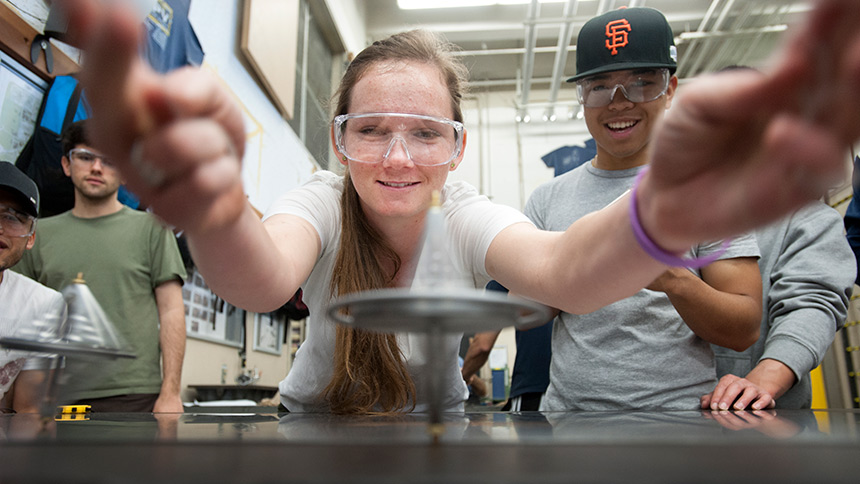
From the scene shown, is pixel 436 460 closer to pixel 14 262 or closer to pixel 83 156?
pixel 14 262

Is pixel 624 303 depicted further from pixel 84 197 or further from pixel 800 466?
pixel 84 197

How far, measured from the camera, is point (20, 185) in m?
1.95

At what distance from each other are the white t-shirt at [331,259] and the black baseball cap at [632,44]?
2.43 ft

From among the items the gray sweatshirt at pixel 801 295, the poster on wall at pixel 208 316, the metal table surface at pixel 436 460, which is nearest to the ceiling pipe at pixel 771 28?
the gray sweatshirt at pixel 801 295

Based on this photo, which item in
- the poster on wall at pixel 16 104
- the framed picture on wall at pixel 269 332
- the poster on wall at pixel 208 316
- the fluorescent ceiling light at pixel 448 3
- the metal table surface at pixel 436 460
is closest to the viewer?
the metal table surface at pixel 436 460

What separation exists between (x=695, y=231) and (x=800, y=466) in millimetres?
309

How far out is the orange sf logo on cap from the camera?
174 cm

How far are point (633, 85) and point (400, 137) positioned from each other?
3.06 feet

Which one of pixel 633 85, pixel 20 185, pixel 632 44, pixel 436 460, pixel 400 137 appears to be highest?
pixel 632 44

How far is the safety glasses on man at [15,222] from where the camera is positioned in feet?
6.43

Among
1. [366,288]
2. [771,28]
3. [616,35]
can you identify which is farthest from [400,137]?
[771,28]

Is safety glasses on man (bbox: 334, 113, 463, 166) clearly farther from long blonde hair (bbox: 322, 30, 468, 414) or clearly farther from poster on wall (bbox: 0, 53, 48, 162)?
poster on wall (bbox: 0, 53, 48, 162)

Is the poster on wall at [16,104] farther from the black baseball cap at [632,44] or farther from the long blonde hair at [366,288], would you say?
the black baseball cap at [632,44]

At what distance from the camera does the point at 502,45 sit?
8.23 m
